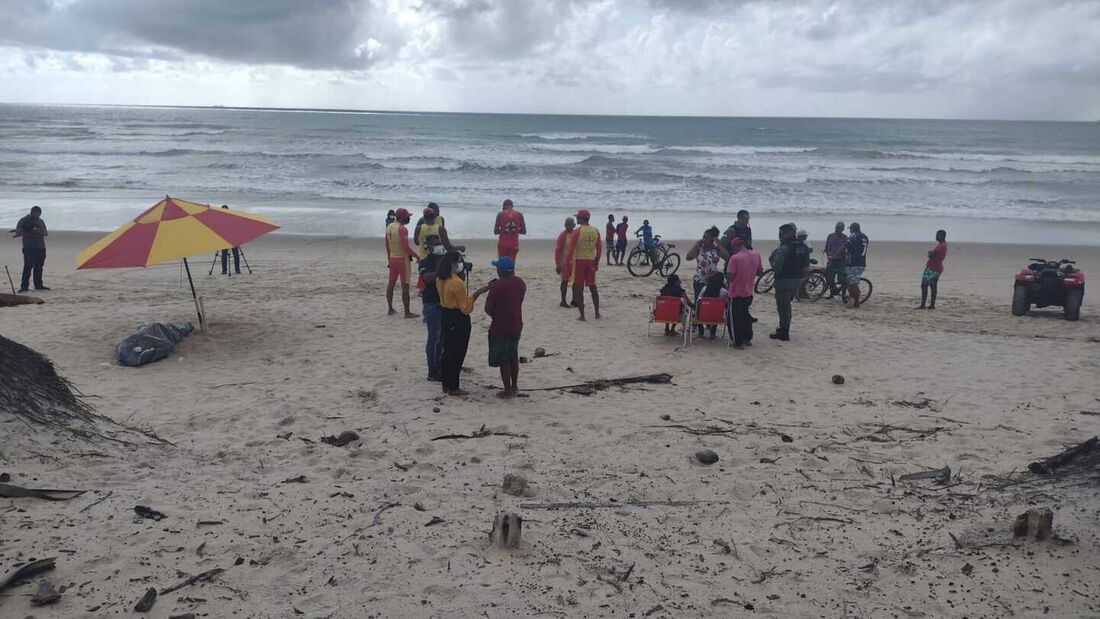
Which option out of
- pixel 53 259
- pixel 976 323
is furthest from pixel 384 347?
→ pixel 53 259

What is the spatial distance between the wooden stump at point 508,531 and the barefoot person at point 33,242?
36.4 feet

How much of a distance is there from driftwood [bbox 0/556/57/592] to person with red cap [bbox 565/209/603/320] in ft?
25.5

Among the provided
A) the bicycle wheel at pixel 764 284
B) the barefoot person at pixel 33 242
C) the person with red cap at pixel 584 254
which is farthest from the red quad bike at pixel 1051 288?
the barefoot person at pixel 33 242

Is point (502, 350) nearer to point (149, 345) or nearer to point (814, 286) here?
point (149, 345)

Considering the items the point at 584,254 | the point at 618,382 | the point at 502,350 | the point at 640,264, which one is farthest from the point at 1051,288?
the point at 502,350

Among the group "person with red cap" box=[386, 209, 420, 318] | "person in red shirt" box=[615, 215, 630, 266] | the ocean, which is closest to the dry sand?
"person with red cap" box=[386, 209, 420, 318]

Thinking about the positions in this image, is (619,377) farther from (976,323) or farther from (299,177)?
(299,177)

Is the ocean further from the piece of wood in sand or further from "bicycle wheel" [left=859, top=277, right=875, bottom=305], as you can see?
the piece of wood in sand

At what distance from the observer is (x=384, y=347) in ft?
30.1

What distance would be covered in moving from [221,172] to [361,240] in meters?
22.7

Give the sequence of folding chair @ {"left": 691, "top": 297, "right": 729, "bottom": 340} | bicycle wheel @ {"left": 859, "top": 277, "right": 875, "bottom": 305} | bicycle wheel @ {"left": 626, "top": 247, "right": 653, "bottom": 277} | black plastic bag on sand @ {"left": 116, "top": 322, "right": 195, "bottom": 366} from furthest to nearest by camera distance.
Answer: bicycle wheel @ {"left": 626, "top": 247, "right": 653, "bottom": 277}
bicycle wheel @ {"left": 859, "top": 277, "right": 875, "bottom": 305}
folding chair @ {"left": 691, "top": 297, "right": 729, "bottom": 340}
black plastic bag on sand @ {"left": 116, "top": 322, "right": 195, "bottom": 366}

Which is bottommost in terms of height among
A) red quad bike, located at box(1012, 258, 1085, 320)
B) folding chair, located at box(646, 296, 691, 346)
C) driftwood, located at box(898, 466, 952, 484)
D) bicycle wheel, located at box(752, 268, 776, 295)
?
driftwood, located at box(898, 466, 952, 484)

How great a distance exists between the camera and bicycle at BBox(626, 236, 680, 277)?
51.1ft

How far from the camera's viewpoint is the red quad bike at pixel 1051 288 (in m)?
11.6
